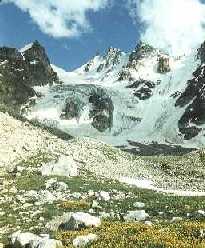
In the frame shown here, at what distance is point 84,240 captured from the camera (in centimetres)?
2250

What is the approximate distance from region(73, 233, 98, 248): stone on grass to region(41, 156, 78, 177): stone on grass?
3082 cm

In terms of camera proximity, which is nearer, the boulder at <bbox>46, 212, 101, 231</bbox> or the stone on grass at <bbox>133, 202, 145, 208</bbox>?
the boulder at <bbox>46, 212, 101, 231</bbox>

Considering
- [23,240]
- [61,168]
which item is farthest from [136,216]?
[61,168]

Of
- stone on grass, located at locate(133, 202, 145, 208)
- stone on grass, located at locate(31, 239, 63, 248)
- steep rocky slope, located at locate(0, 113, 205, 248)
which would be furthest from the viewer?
stone on grass, located at locate(133, 202, 145, 208)

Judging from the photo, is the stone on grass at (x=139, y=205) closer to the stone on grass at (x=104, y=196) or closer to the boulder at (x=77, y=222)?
the stone on grass at (x=104, y=196)

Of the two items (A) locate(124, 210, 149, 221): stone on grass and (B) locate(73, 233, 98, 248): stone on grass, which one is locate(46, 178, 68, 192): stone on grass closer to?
(A) locate(124, 210, 149, 221): stone on grass

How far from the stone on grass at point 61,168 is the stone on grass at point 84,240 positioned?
1213 inches

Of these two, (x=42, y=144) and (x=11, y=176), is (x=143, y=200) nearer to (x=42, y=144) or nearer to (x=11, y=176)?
(x=11, y=176)

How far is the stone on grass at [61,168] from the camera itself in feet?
177

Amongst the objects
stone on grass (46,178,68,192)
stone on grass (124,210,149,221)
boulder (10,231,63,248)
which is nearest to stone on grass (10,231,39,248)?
boulder (10,231,63,248)

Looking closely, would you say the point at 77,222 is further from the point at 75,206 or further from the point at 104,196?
the point at 104,196

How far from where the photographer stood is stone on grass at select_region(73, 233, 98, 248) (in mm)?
22239

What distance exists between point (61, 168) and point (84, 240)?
32.8 meters

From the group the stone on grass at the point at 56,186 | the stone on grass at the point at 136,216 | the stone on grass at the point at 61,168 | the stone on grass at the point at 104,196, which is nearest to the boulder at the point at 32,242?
the stone on grass at the point at 136,216
